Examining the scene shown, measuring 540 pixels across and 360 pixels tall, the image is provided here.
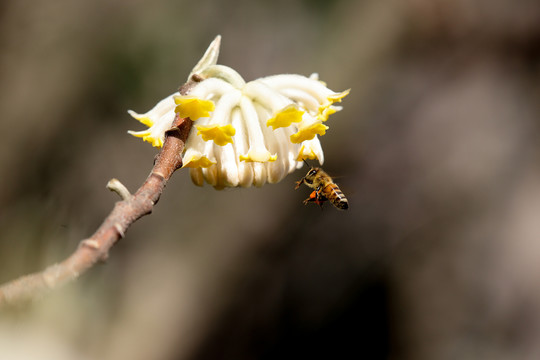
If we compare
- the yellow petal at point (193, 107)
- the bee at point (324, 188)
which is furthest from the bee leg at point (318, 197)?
the yellow petal at point (193, 107)

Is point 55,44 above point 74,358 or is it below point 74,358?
above

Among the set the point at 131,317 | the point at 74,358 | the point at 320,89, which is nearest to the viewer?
the point at 320,89

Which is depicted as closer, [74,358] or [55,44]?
[74,358]

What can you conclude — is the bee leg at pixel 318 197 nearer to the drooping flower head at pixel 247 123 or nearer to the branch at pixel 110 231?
the drooping flower head at pixel 247 123

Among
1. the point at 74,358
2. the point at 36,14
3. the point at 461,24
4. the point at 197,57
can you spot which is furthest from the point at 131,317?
the point at 461,24

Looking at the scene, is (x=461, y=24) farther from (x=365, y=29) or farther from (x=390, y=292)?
(x=390, y=292)

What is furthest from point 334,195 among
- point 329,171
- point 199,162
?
point 329,171

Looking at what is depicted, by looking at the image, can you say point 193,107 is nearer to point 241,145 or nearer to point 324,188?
point 241,145
